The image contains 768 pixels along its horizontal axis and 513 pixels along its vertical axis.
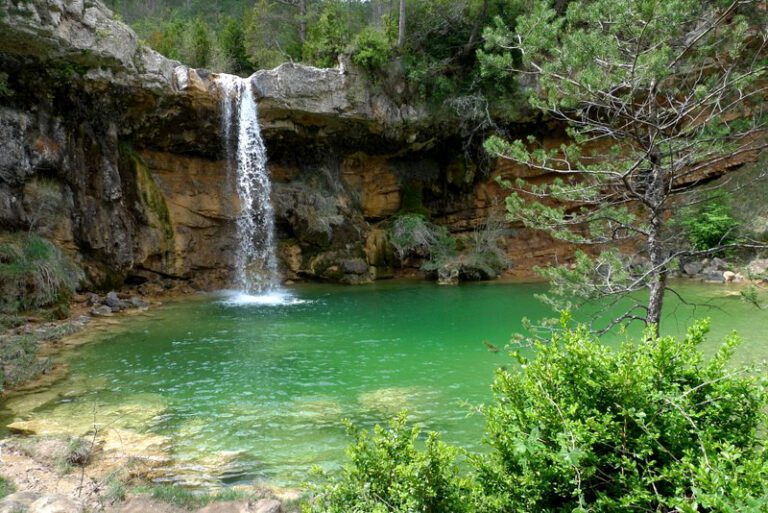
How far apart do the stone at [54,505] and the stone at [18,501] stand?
52mm

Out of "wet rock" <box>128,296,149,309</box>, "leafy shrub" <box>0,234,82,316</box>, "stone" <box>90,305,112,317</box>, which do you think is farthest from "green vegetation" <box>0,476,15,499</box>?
"wet rock" <box>128,296,149,309</box>

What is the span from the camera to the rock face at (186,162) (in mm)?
11906

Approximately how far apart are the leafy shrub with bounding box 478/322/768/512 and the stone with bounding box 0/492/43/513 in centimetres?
291

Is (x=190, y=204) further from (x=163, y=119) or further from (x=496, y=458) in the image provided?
(x=496, y=458)

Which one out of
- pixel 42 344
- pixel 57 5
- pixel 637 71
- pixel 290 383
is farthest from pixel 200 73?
pixel 637 71

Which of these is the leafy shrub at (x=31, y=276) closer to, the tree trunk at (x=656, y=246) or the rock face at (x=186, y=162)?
the rock face at (x=186, y=162)

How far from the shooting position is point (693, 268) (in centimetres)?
1645

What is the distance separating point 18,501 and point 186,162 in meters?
14.7

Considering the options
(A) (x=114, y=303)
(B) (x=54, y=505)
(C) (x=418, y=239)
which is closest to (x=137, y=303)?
(A) (x=114, y=303)

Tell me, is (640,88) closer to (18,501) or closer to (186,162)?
(18,501)

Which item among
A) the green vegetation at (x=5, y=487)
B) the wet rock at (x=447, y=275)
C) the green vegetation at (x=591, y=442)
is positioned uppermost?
the green vegetation at (x=591, y=442)

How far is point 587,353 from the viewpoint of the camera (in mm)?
2281

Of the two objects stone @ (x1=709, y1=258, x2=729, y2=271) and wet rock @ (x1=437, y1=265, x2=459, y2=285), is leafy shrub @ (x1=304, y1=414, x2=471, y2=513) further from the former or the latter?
stone @ (x1=709, y1=258, x2=729, y2=271)

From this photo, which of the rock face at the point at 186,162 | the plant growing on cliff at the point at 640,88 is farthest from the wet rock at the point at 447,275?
the plant growing on cliff at the point at 640,88
